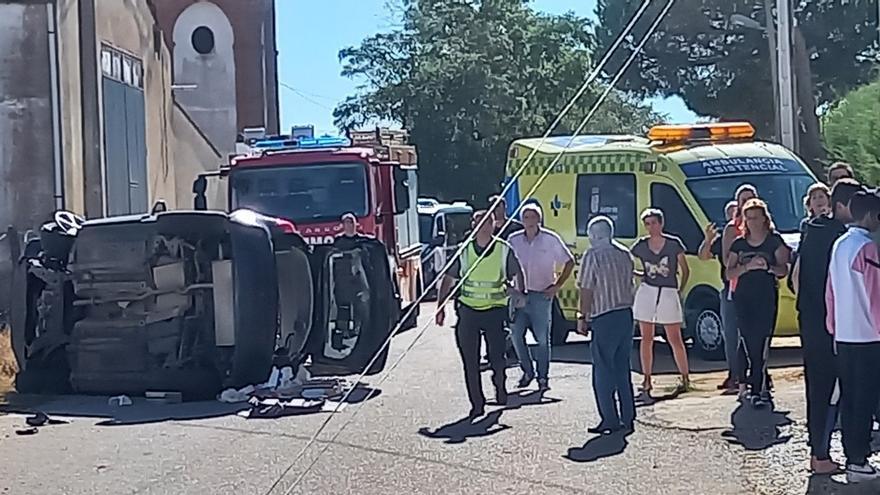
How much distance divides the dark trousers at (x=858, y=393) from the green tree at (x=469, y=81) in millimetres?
37642

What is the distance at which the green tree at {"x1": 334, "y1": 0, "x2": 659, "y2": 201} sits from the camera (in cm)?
4947

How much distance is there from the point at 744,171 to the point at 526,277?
395 cm

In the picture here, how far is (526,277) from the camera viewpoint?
14352 mm

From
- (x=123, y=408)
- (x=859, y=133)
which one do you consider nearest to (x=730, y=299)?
(x=123, y=408)

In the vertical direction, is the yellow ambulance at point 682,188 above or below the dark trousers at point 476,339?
above

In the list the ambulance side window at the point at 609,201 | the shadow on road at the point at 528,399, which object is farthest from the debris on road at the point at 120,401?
the ambulance side window at the point at 609,201

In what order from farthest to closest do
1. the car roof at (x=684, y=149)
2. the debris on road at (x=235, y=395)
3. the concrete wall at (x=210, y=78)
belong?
1. the concrete wall at (x=210, y=78)
2. the car roof at (x=684, y=149)
3. the debris on road at (x=235, y=395)

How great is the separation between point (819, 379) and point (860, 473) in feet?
2.28

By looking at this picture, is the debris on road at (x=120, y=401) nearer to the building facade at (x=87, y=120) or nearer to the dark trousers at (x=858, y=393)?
the building facade at (x=87, y=120)

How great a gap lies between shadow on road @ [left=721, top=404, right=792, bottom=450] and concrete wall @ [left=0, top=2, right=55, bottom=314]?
49.5 ft

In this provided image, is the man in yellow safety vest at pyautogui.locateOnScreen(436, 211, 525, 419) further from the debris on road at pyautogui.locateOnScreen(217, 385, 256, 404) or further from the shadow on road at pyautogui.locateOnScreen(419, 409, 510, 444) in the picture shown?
the debris on road at pyautogui.locateOnScreen(217, 385, 256, 404)

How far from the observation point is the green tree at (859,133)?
1920cm

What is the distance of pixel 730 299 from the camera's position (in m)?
12.9

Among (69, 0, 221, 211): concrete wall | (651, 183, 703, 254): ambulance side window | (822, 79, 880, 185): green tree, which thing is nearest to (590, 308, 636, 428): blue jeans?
(651, 183, 703, 254): ambulance side window
